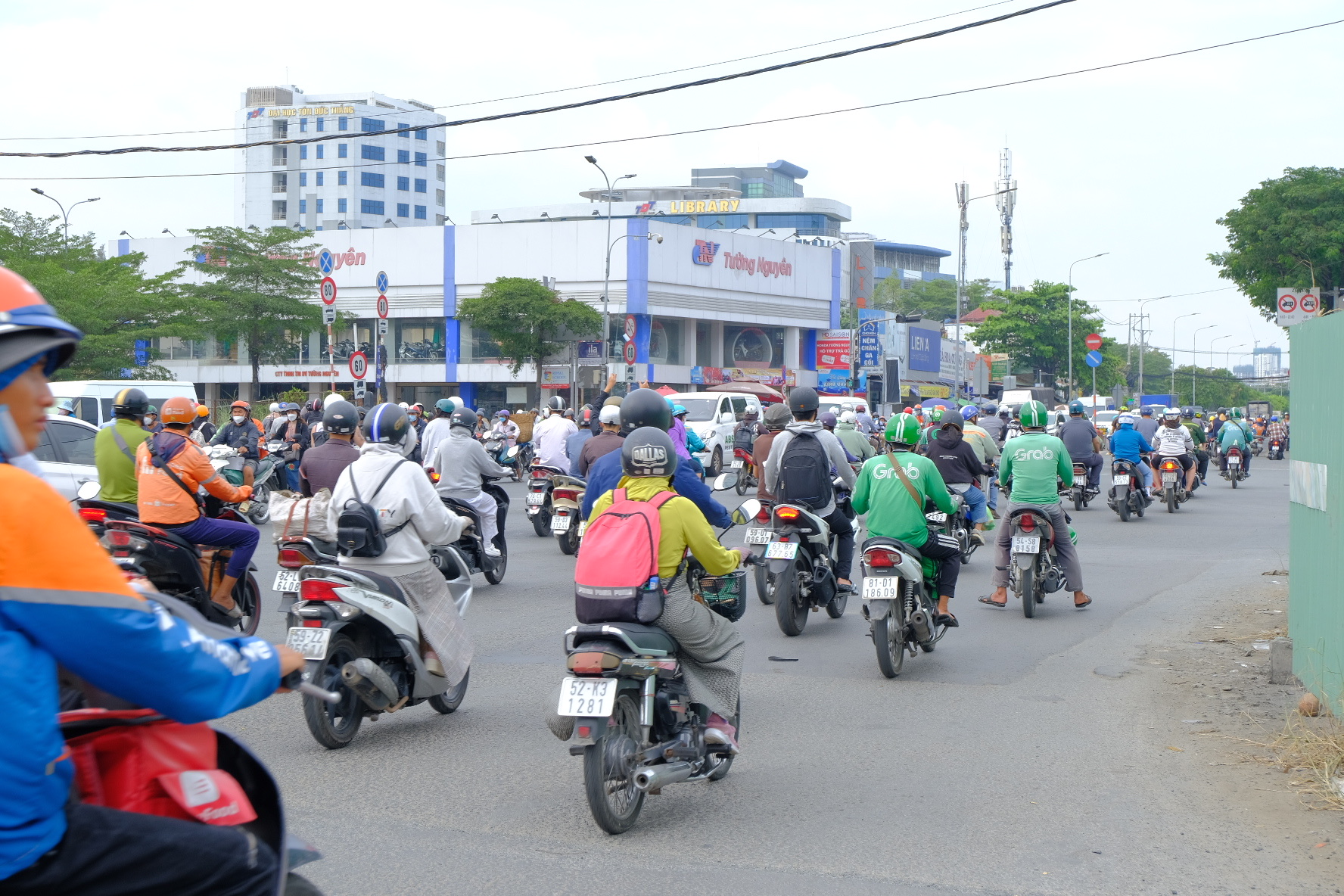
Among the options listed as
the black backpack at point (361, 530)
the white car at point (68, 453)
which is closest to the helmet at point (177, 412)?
the black backpack at point (361, 530)

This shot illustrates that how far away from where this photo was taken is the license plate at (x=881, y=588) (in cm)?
819

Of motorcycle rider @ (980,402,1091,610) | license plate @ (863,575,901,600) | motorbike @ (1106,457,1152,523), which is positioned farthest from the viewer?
motorbike @ (1106,457,1152,523)

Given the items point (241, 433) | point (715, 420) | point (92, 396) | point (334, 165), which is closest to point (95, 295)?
point (92, 396)

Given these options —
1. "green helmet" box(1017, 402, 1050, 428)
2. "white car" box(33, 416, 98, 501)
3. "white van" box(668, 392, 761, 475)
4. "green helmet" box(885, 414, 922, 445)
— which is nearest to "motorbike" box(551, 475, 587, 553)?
"white car" box(33, 416, 98, 501)

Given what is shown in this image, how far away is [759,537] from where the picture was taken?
410 inches

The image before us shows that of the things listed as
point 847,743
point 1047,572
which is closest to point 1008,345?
point 1047,572

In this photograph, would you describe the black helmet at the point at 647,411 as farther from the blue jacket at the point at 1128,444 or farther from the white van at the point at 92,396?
the white van at the point at 92,396

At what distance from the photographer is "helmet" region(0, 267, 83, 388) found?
2.19 metres

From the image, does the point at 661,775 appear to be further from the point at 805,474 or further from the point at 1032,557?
the point at 1032,557

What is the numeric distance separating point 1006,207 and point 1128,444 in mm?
83115

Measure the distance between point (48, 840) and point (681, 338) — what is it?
58.3 m

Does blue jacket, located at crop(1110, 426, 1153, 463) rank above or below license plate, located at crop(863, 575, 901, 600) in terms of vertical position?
above

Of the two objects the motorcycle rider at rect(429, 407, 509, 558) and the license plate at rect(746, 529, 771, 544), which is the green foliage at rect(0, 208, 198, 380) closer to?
the motorcycle rider at rect(429, 407, 509, 558)

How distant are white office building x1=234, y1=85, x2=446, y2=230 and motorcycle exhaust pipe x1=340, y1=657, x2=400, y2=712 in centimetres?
9496
